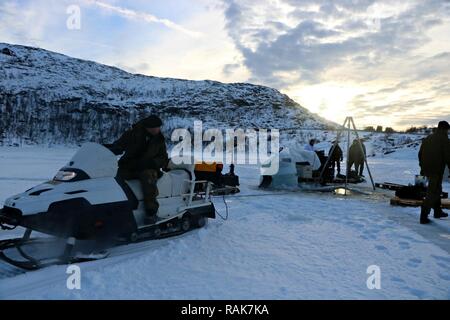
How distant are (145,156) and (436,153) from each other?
5.08 m

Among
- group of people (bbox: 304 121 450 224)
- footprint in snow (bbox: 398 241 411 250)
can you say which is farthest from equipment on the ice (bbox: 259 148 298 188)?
footprint in snow (bbox: 398 241 411 250)

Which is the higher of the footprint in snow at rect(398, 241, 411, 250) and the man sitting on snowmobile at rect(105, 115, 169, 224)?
the man sitting on snowmobile at rect(105, 115, 169, 224)

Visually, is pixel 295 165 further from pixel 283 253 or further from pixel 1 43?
pixel 1 43

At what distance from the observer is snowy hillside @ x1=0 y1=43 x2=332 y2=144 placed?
76.0 m

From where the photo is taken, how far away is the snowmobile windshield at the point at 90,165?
459 cm

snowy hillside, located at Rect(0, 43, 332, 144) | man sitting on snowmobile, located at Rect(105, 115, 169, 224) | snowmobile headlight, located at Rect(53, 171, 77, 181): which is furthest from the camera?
snowy hillside, located at Rect(0, 43, 332, 144)

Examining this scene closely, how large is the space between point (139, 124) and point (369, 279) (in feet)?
11.2

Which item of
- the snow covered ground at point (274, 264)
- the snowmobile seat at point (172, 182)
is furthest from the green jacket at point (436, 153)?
the snowmobile seat at point (172, 182)

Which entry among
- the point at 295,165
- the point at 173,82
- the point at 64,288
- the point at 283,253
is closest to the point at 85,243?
the point at 64,288

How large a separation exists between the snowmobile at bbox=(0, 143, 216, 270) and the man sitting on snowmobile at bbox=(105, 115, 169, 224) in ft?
0.45

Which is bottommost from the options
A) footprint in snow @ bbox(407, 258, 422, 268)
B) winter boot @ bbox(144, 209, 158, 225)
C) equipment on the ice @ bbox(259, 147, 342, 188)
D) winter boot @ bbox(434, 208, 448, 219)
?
footprint in snow @ bbox(407, 258, 422, 268)

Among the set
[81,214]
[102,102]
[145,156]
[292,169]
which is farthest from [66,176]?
[102,102]

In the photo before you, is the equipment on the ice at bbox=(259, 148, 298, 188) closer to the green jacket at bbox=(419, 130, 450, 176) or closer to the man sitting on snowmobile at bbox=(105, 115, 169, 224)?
the green jacket at bbox=(419, 130, 450, 176)

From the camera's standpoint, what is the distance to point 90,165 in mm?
4715
